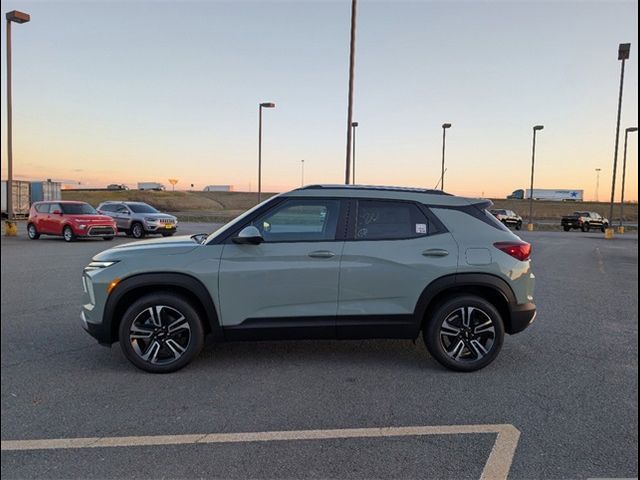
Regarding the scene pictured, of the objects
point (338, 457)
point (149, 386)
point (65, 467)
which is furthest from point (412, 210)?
point (65, 467)

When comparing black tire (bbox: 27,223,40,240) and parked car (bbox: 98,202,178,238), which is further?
parked car (bbox: 98,202,178,238)

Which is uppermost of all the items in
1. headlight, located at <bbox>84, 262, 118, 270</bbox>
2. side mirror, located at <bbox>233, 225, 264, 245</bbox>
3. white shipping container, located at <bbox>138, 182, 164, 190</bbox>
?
white shipping container, located at <bbox>138, 182, 164, 190</bbox>

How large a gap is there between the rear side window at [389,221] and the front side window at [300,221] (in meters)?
0.25

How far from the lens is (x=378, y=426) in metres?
3.42

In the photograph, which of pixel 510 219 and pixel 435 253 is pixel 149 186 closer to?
pixel 510 219

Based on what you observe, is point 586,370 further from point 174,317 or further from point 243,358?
point 174,317

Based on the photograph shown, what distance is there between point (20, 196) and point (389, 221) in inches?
1295

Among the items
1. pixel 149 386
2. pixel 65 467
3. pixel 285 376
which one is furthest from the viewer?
pixel 285 376

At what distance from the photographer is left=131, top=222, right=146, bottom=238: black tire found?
20.1 m

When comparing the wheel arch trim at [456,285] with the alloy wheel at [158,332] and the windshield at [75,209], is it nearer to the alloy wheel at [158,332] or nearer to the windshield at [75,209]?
the alloy wheel at [158,332]

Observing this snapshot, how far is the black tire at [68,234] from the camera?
17.4 metres

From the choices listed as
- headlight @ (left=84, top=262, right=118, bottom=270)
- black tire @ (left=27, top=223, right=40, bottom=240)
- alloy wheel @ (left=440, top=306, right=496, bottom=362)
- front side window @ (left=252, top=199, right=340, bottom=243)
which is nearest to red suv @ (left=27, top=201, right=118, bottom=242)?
black tire @ (left=27, top=223, right=40, bottom=240)

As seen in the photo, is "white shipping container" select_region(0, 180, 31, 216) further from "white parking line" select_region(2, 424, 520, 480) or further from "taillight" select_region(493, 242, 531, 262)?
"taillight" select_region(493, 242, 531, 262)

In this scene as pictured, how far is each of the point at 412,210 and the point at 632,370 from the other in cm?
262
